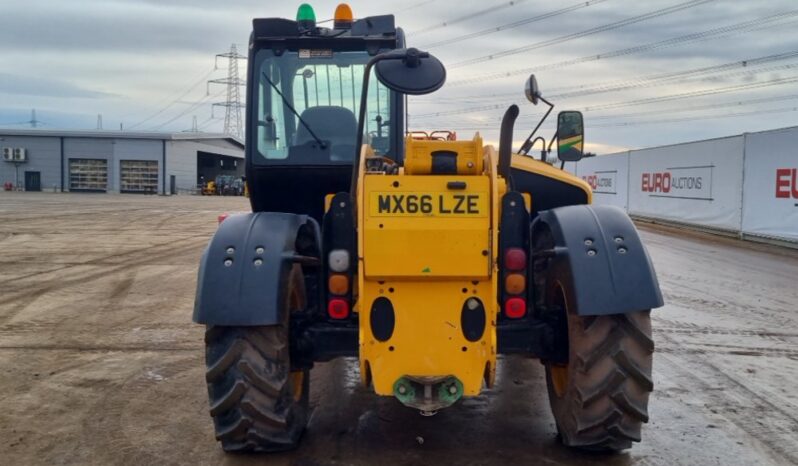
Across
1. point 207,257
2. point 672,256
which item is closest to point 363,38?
point 207,257

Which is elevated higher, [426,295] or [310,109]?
[310,109]

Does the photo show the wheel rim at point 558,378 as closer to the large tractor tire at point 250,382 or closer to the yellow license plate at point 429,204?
the yellow license plate at point 429,204

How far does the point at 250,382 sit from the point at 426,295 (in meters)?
1.12

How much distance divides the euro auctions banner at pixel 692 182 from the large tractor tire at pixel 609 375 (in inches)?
667

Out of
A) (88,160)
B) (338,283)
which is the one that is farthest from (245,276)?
(88,160)

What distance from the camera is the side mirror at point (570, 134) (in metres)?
5.84

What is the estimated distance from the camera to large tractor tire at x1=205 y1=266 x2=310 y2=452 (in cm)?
426

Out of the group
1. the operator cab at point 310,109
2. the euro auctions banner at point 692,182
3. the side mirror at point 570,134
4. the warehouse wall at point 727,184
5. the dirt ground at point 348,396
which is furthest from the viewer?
the euro auctions banner at point 692,182

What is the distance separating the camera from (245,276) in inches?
165

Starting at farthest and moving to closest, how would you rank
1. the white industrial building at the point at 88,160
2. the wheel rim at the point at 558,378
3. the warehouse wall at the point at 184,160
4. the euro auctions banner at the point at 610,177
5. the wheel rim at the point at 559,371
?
the warehouse wall at the point at 184,160 < the white industrial building at the point at 88,160 < the euro auctions banner at the point at 610,177 < the wheel rim at the point at 558,378 < the wheel rim at the point at 559,371

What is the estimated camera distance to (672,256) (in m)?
15.8

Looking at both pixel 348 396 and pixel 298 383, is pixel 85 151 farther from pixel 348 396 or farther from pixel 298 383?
pixel 298 383

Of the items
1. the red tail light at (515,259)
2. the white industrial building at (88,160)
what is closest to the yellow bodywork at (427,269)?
the red tail light at (515,259)

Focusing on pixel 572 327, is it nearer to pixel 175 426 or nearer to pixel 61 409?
pixel 175 426
